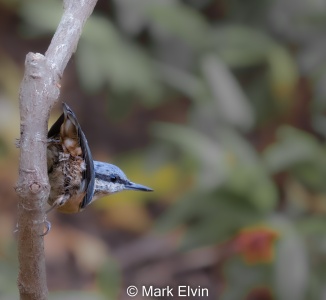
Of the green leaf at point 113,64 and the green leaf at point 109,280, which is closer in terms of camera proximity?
the green leaf at point 109,280

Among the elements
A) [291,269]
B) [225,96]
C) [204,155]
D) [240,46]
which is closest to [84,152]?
[291,269]

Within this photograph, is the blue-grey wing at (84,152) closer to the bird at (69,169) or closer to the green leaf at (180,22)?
the bird at (69,169)

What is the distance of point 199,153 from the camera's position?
3377 millimetres

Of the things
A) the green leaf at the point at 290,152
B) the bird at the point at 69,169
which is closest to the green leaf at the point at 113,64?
the green leaf at the point at 290,152

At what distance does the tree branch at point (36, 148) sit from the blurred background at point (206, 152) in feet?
5.73

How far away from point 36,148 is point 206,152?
2.23m

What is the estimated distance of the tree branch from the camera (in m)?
1.18

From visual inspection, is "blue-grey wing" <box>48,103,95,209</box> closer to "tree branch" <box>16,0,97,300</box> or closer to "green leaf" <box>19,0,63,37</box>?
"tree branch" <box>16,0,97,300</box>

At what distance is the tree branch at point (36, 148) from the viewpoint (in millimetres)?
1185

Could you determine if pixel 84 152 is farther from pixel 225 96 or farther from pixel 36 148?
pixel 225 96

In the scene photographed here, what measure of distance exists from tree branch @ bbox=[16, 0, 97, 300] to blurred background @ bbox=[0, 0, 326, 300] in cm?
175

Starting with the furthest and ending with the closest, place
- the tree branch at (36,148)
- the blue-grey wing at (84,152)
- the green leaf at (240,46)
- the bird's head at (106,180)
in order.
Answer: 1. the green leaf at (240,46)
2. the bird's head at (106,180)
3. the blue-grey wing at (84,152)
4. the tree branch at (36,148)

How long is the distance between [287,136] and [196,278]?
36.9 inches

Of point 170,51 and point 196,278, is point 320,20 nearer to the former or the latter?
point 170,51
